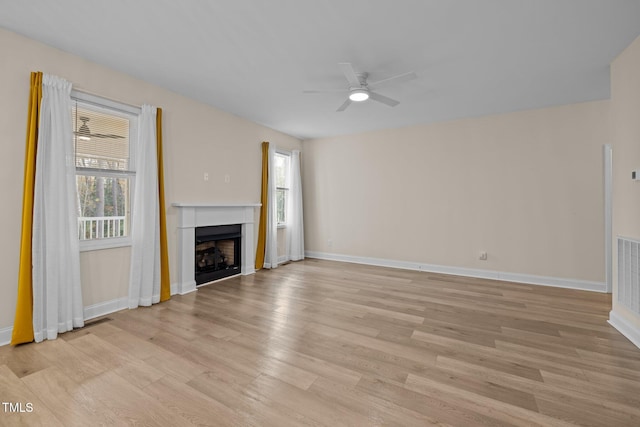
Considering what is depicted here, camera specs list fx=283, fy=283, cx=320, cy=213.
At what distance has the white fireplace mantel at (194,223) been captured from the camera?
13.1 ft

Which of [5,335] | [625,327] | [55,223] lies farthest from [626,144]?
[5,335]

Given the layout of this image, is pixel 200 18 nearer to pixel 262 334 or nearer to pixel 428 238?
pixel 262 334

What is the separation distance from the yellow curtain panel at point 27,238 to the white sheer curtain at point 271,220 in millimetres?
3333

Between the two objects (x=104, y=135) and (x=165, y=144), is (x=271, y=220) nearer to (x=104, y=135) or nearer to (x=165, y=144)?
(x=165, y=144)

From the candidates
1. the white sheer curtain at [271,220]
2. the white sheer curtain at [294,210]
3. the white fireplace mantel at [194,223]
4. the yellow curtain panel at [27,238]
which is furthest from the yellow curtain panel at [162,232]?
the white sheer curtain at [294,210]

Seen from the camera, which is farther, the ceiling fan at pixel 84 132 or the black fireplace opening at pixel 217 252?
the black fireplace opening at pixel 217 252

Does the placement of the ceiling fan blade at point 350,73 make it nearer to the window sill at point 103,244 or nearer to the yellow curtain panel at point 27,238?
the yellow curtain panel at point 27,238

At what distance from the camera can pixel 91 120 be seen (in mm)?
3121

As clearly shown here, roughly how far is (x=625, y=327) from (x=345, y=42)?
3.79m

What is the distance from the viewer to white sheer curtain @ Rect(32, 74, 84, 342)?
261 cm

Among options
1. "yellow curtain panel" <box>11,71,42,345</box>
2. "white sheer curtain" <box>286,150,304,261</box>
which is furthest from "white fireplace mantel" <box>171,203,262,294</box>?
"yellow curtain panel" <box>11,71,42,345</box>

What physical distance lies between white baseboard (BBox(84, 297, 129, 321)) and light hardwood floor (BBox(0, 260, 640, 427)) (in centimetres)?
20

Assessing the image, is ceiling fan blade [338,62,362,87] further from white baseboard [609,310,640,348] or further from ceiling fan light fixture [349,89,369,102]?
white baseboard [609,310,640,348]

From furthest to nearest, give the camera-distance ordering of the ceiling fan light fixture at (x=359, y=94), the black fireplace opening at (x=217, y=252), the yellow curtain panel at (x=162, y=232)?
the black fireplace opening at (x=217, y=252), the yellow curtain panel at (x=162, y=232), the ceiling fan light fixture at (x=359, y=94)
